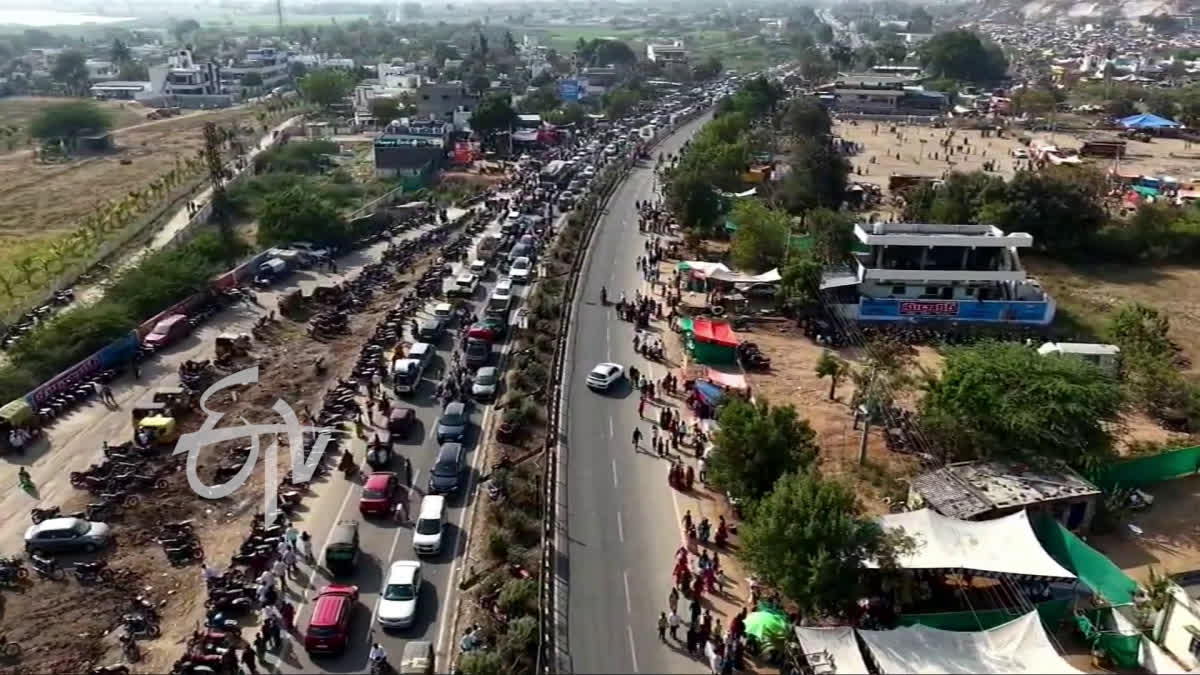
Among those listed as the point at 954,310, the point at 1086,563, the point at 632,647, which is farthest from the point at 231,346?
the point at 954,310

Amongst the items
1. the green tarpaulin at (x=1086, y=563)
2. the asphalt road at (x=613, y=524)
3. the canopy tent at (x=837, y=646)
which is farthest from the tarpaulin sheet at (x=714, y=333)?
the canopy tent at (x=837, y=646)

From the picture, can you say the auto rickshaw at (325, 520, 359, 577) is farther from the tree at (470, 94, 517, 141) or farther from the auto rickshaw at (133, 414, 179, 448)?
the tree at (470, 94, 517, 141)

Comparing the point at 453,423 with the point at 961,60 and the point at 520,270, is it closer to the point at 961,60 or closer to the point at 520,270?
the point at 520,270

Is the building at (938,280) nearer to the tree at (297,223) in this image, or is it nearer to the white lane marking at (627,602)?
the white lane marking at (627,602)

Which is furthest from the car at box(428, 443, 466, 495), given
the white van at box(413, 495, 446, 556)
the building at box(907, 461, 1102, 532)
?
the building at box(907, 461, 1102, 532)

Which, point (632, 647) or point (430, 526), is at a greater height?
point (430, 526)

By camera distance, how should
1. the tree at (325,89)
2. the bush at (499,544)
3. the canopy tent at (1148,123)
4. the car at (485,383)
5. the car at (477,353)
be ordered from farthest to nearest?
1. the tree at (325,89)
2. the canopy tent at (1148,123)
3. the car at (477,353)
4. the car at (485,383)
5. the bush at (499,544)
